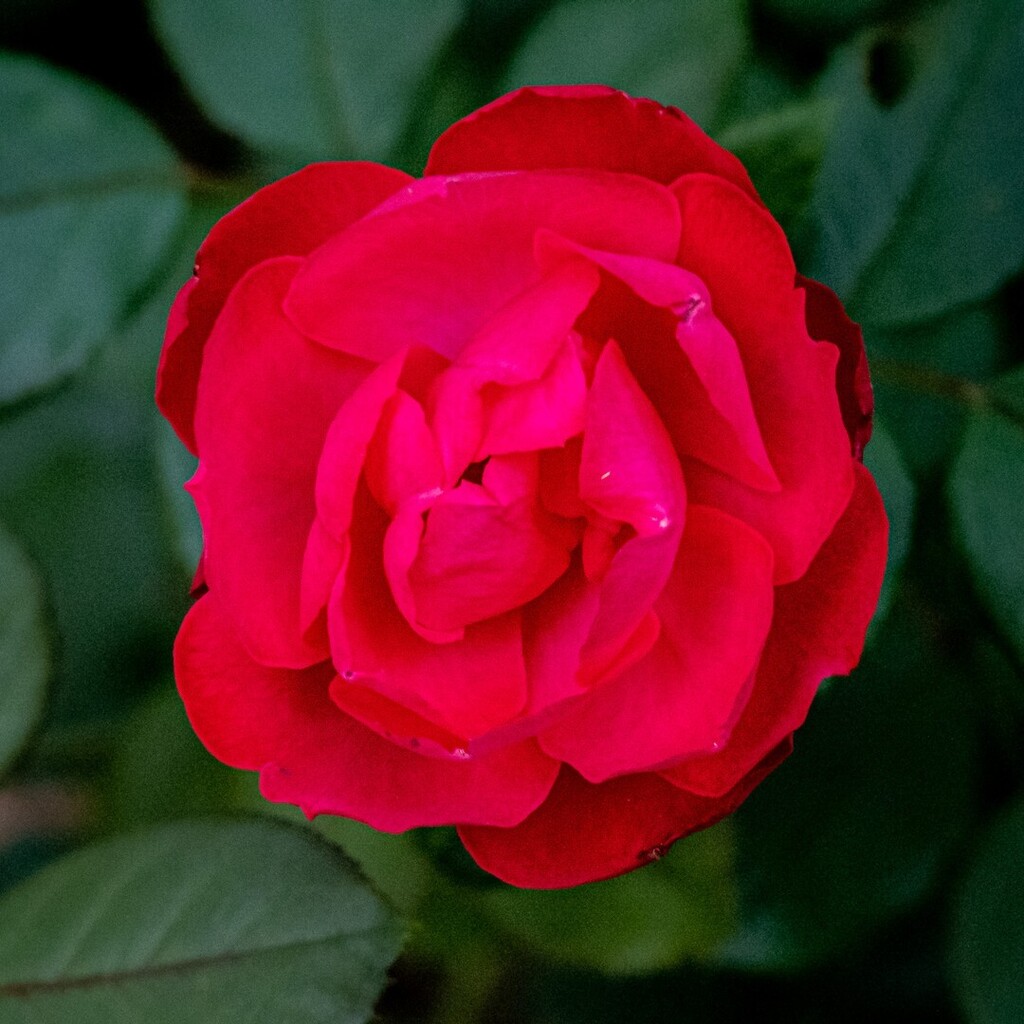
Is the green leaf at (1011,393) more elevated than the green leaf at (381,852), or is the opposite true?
the green leaf at (1011,393)

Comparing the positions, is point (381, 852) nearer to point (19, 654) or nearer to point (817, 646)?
point (19, 654)

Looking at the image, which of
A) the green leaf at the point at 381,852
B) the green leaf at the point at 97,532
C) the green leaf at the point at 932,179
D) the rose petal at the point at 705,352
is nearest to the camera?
the rose petal at the point at 705,352

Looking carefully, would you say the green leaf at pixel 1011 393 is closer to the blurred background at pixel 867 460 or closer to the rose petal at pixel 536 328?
the blurred background at pixel 867 460

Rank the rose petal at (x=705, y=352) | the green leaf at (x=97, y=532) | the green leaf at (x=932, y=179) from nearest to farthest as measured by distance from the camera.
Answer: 1. the rose petal at (x=705, y=352)
2. the green leaf at (x=932, y=179)
3. the green leaf at (x=97, y=532)

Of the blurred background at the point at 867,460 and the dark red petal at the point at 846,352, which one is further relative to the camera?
the blurred background at the point at 867,460

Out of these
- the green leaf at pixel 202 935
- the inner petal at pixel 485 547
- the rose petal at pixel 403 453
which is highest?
the rose petal at pixel 403 453

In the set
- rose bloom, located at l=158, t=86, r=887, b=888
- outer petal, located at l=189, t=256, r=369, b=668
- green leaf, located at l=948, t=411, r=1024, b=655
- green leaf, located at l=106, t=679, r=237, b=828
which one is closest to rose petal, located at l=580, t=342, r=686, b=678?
rose bloom, located at l=158, t=86, r=887, b=888

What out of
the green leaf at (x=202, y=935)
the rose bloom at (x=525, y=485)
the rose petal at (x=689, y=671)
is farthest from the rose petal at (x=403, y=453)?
the green leaf at (x=202, y=935)

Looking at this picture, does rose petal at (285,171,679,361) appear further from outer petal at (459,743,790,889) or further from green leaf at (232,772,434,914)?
green leaf at (232,772,434,914)

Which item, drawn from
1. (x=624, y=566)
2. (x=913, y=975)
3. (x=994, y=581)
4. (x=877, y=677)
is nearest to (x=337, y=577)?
(x=624, y=566)
